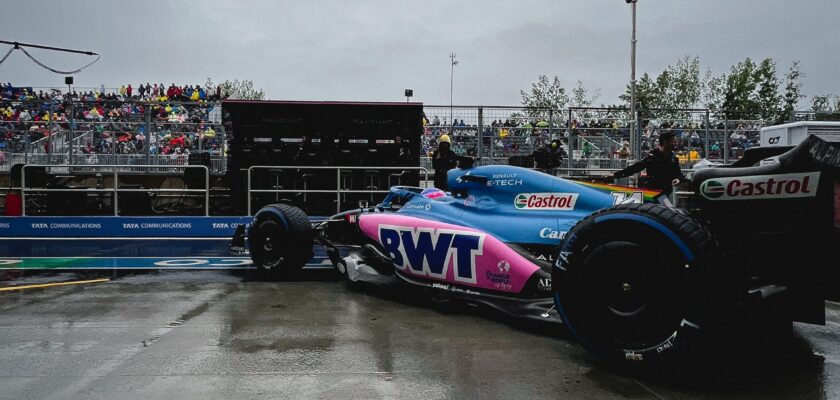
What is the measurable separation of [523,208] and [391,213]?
159 cm

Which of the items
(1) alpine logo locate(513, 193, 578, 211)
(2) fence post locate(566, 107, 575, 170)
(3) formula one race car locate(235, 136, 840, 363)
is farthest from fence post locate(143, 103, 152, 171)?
(3) formula one race car locate(235, 136, 840, 363)

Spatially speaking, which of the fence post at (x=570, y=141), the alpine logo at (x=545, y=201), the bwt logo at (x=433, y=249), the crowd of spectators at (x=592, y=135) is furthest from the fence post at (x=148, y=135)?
the alpine logo at (x=545, y=201)

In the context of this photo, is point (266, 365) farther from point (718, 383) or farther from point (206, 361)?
point (718, 383)

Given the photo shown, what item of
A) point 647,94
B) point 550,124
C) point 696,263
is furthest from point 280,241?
point 647,94

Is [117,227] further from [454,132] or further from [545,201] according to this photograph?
[545,201]

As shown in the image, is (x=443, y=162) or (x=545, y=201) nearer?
(x=545, y=201)

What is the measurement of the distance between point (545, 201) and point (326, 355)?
2.44 metres

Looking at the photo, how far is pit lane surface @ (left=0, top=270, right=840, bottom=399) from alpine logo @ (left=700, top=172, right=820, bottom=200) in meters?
1.12

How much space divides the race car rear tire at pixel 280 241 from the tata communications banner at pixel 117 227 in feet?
16.7

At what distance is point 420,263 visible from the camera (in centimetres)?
630

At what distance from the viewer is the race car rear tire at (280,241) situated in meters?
7.89

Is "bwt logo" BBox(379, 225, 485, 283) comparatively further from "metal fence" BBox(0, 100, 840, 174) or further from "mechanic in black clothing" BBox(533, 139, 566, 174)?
"metal fence" BBox(0, 100, 840, 174)

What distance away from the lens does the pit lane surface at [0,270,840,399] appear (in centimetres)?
386

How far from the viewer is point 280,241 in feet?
26.3
